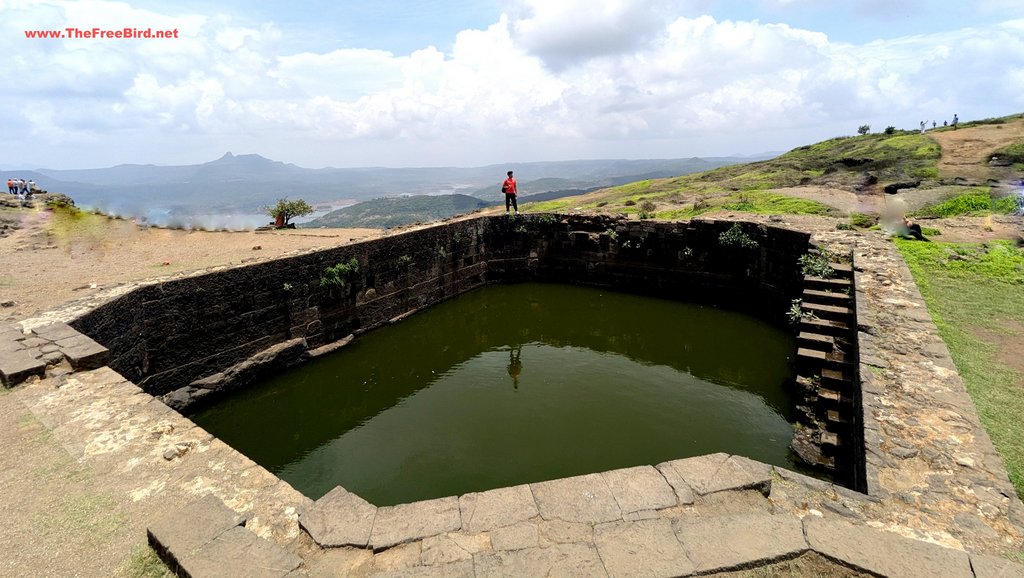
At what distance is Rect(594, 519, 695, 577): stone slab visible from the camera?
3195mm

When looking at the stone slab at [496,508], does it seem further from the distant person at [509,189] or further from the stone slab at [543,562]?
the distant person at [509,189]

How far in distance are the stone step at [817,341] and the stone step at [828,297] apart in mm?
1241

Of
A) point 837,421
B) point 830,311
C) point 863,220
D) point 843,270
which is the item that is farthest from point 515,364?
point 863,220

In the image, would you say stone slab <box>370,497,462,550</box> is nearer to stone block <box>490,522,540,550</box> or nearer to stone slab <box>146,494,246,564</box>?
stone block <box>490,522,540,550</box>

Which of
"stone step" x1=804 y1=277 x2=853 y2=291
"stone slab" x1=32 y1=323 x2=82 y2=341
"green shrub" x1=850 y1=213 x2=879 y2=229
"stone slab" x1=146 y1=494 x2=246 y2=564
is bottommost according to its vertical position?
"stone slab" x1=146 y1=494 x2=246 y2=564

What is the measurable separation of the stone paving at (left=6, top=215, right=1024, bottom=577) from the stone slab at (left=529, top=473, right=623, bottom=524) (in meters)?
0.01

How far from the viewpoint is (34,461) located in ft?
14.1

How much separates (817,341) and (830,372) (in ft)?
2.24

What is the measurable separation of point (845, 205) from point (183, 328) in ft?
65.0

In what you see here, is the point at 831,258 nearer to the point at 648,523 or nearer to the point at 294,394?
the point at 648,523

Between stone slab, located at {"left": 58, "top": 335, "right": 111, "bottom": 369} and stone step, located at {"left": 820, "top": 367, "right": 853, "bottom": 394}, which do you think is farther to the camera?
stone step, located at {"left": 820, "top": 367, "right": 853, "bottom": 394}

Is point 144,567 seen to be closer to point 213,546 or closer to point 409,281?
point 213,546

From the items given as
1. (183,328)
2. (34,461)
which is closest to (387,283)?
(183,328)

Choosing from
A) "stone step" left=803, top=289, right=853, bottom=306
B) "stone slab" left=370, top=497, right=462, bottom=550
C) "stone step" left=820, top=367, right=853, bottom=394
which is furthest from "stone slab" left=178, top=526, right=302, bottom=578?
"stone step" left=803, top=289, right=853, bottom=306
